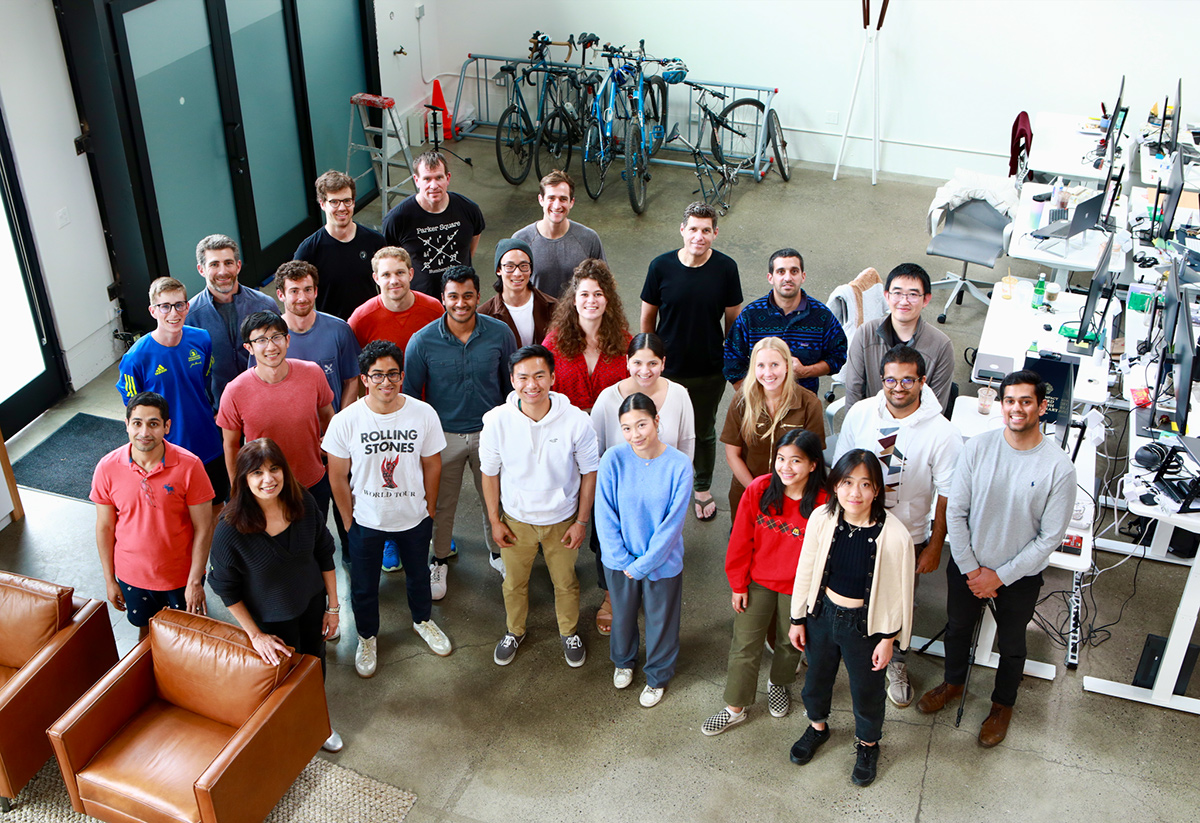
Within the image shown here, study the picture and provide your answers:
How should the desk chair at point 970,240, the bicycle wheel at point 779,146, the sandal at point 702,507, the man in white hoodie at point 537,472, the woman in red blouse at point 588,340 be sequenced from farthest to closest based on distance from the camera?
the bicycle wheel at point 779,146
the desk chair at point 970,240
the sandal at point 702,507
the woman in red blouse at point 588,340
the man in white hoodie at point 537,472

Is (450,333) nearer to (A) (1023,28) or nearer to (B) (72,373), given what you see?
(B) (72,373)

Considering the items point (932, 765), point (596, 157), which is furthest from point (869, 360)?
point (596, 157)

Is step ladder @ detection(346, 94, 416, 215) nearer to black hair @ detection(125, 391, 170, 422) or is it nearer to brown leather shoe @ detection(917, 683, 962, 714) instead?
black hair @ detection(125, 391, 170, 422)

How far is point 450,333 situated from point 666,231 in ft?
14.7

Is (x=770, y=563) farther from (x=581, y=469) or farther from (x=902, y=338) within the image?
(x=902, y=338)

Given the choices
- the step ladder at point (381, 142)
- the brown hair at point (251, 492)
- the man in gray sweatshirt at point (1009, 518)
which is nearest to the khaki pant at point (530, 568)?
the brown hair at point (251, 492)

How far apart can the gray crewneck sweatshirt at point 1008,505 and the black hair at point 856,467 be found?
0.46 meters

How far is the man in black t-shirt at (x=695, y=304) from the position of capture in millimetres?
4637

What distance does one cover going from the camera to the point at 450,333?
419cm

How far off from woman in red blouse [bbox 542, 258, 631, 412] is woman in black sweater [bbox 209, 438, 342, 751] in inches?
47.3

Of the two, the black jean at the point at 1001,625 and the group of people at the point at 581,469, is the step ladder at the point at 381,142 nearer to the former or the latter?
the group of people at the point at 581,469

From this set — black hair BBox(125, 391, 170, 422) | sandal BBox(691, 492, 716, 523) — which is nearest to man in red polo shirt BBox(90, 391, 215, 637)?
black hair BBox(125, 391, 170, 422)

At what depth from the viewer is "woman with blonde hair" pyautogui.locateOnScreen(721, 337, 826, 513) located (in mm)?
3895

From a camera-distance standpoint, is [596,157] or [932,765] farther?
[596,157]
